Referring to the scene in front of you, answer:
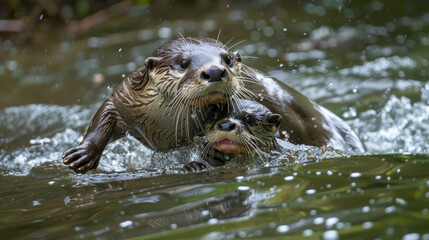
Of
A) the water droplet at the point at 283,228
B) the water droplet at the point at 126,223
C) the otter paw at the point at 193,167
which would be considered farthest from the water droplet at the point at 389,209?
the otter paw at the point at 193,167

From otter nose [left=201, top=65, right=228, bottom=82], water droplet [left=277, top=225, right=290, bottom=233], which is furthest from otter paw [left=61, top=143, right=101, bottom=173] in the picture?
water droplet [left=277, top=225, right=290, bottom=233]

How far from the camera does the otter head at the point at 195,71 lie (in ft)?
7.79

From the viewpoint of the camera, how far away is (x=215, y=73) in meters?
2.34

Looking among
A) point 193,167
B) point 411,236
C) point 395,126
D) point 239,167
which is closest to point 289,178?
point 239,167

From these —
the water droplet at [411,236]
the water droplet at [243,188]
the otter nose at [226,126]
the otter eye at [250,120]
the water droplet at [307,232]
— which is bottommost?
the water droplet at [411,236]

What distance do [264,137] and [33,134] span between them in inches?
72.0

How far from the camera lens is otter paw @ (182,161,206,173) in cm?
255

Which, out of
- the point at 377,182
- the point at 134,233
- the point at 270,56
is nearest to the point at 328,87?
the point at 270,56

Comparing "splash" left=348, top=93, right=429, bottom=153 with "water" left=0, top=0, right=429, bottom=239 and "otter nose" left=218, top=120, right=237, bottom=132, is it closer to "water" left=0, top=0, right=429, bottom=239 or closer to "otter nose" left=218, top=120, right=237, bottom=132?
"water" left=0, top=0, right=429, bottom=239

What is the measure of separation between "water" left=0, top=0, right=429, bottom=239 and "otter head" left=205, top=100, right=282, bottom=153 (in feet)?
0.42

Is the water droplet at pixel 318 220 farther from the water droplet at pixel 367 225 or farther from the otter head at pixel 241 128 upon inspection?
the otter head at pixel 241 128

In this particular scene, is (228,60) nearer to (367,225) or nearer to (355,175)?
(355,175)

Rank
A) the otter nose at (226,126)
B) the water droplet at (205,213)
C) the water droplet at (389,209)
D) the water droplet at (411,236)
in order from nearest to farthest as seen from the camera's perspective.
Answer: the water droplet at (411,236) → the water droplet at (389,209) → the water droplet at (205,213) → the otter nose at (226,126)

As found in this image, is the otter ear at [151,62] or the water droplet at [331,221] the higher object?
the otter ear at [151,62]
